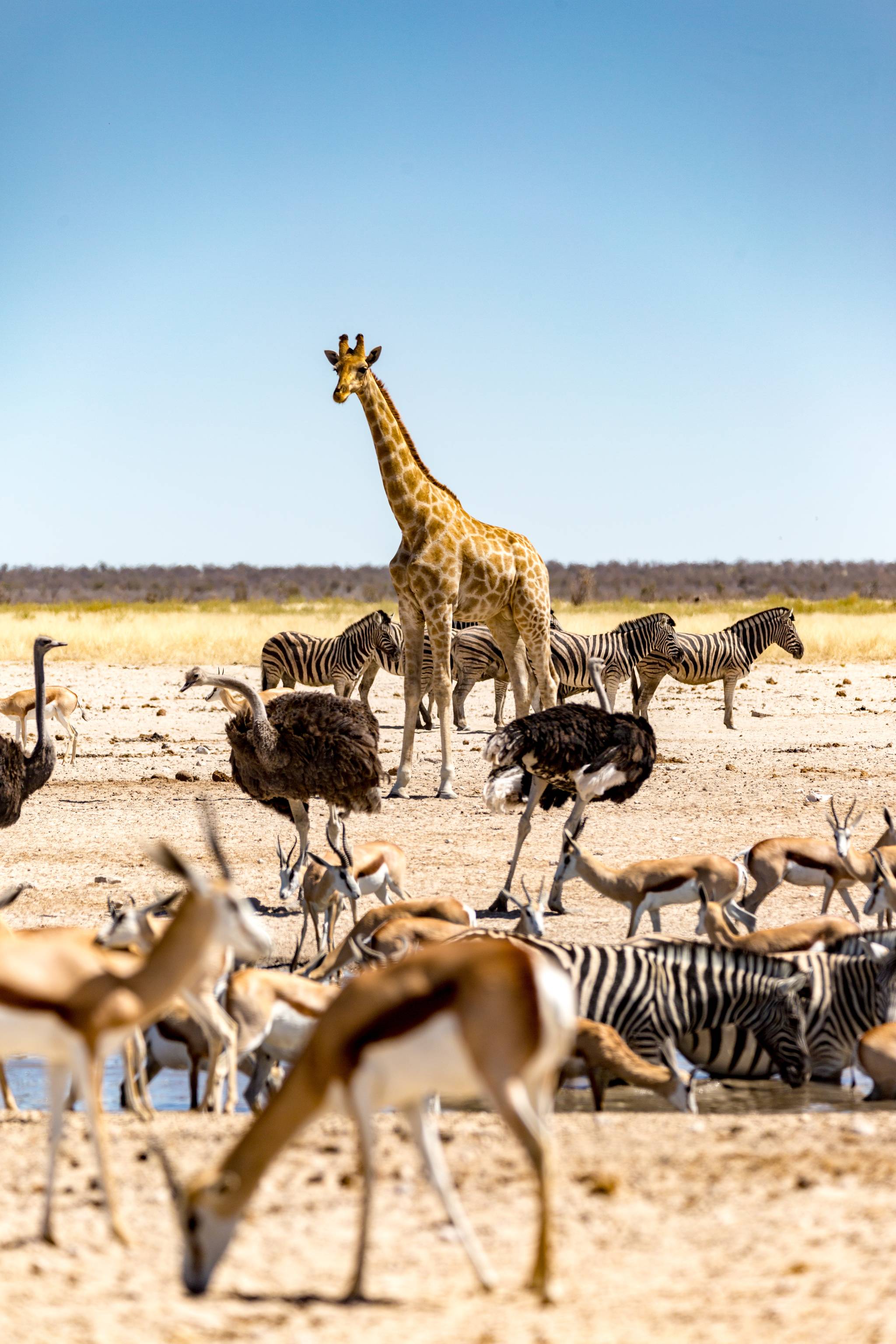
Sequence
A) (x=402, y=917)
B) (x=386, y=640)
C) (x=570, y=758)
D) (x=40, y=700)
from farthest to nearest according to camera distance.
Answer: (x=386, y=640)
(x=40, y=700)
(x=570, y=758)
(x=402, y=917)

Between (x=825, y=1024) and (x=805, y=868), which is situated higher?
(x=805, y=868)

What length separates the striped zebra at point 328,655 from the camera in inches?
840

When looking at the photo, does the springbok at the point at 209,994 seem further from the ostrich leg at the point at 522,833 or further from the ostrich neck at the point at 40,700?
the ostrich neck at the point at 40,700

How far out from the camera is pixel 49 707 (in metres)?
17.9

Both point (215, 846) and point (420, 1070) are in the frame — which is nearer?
point (420, 1070)

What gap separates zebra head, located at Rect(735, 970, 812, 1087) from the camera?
22.7 ft

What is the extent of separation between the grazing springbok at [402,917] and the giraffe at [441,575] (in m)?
5.98

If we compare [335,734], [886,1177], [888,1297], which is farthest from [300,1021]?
[335,734]

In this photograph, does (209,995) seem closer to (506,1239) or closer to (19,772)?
(506,1239)

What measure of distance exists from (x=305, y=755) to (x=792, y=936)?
430 cm

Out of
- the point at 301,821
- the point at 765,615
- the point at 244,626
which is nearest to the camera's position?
the point at 301,821

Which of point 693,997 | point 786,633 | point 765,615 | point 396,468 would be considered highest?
point 396,468

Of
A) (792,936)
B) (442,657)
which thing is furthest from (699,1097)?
(442,657)

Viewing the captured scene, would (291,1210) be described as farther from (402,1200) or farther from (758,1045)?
A: (758,1045)
